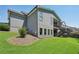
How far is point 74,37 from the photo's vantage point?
6.35m

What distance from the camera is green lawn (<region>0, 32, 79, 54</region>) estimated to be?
6223 millimetres

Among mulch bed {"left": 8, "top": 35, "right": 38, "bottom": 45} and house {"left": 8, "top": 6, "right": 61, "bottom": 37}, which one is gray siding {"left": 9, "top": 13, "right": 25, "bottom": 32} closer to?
house {"left": 8, "top": 6, "right": 61, "bottom": 37}

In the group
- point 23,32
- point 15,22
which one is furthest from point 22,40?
point 15,22

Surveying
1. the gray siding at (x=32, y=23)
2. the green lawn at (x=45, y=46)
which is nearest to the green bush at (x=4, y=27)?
the green lawn at (x=45, y=46)

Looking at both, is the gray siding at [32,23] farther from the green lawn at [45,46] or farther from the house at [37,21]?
the green lawn at [45,46]

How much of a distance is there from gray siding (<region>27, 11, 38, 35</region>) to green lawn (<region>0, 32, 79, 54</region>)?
0.21m

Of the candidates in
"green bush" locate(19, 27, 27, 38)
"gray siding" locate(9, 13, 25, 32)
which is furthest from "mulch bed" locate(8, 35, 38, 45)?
"gray siding" locate(9, 13, 25, 32)

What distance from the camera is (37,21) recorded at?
6359 millimetres

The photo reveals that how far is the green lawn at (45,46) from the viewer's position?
245 inches

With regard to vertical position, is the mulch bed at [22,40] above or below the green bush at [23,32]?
below

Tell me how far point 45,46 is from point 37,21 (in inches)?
18.1

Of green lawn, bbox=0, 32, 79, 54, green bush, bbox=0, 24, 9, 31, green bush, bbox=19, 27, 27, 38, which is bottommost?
green lawn, bbox=0, 32, 79, 54
